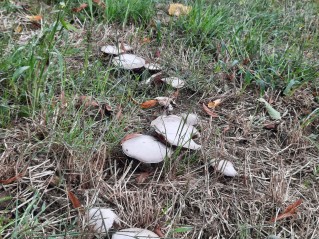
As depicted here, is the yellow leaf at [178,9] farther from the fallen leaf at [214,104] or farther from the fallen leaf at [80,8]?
the fallen leaf at [214,104]

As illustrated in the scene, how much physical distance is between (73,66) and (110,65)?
0.23 meters

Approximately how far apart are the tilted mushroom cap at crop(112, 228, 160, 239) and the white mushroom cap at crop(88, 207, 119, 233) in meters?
0.05

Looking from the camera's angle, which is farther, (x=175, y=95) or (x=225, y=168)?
(x=175, y=95)

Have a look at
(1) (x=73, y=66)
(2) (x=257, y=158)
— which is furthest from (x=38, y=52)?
(2) (x=257, y=158)

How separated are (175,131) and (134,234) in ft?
1.98

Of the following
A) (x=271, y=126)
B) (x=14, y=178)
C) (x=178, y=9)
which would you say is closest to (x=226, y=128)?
(x=271, y=126)

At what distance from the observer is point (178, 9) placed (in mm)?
3014

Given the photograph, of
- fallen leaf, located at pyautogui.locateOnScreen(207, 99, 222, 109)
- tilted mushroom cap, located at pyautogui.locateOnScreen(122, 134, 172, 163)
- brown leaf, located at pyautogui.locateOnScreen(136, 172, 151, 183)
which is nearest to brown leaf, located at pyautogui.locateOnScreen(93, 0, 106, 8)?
fallen leaf, located at pyautogui.locateOnScreen(207, 99, 222, 109)

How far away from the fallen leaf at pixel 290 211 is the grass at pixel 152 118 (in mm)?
29

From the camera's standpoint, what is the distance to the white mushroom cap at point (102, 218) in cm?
142

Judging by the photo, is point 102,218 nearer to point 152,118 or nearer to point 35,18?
point 152,118

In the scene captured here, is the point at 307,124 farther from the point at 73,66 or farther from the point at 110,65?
the point at 73,66

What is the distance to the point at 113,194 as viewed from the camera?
163cm

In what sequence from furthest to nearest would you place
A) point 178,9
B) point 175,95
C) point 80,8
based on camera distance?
point 178,9 < point 80,8 < point 175,95
